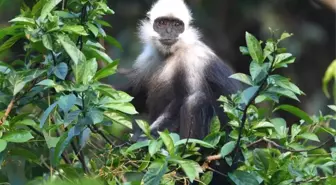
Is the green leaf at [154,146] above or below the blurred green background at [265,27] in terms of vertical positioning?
above

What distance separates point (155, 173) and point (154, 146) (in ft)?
0.44

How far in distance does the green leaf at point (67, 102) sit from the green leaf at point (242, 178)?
30.1 inches

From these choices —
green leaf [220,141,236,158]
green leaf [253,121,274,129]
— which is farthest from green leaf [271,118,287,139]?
green leaf [220,141,236,158]

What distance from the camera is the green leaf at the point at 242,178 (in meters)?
3.29

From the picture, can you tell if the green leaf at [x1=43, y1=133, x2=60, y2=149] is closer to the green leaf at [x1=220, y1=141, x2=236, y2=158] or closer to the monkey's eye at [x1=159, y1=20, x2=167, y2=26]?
the green leaf at [x1=220, y1=141, x2=236, y2=158]

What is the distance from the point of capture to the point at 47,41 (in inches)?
124

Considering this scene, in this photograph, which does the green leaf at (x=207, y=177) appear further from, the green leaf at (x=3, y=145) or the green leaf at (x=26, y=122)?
the green leaf at (x=3, y=145)

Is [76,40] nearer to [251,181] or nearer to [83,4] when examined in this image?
[83,4]

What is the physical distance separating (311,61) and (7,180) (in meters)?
5.14

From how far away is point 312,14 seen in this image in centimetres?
813

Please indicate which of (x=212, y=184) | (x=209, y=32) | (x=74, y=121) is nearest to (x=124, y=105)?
(x=74, y=121)

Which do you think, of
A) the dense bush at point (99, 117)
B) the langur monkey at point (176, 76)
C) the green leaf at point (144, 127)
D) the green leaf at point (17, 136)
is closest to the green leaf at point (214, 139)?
the dense bush at point (99, 117)

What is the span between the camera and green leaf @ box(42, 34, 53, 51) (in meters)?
3.12

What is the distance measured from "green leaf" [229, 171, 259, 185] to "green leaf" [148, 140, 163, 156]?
414mm
